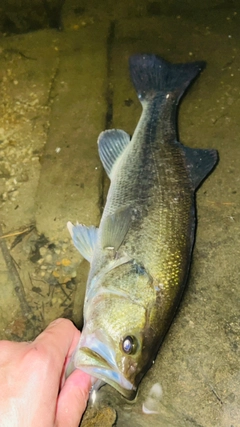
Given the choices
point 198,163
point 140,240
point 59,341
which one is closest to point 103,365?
point 59,341

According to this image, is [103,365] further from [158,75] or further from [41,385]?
[158,75]

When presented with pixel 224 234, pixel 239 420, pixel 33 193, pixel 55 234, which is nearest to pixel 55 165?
pixel 33 193

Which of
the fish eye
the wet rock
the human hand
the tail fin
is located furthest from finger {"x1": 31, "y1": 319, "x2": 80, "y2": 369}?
the tail fin

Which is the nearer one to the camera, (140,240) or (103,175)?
(140,240)

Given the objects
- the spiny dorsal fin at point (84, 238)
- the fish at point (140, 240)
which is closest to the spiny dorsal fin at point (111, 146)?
the fish at point (140, 240)

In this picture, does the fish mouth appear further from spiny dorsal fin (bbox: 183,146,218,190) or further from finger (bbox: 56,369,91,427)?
spiny dorsal fin (bbox: 183,146,218,190)

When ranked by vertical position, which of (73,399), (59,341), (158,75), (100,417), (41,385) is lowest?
(100,417)

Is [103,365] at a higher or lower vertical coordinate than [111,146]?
lower
